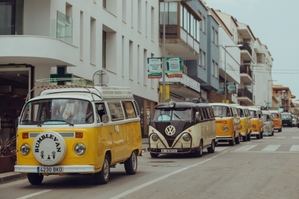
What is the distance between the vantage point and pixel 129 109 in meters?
17.7

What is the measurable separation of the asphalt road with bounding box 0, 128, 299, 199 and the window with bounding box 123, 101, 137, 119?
163cm

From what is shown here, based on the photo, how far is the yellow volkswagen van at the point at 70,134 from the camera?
14195 millimetres

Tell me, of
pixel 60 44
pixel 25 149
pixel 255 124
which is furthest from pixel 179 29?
pixel 25 149

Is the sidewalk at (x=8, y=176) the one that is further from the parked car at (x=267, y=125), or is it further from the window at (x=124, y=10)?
the parked car at (x=267, y=125)

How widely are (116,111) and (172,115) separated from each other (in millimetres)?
8493

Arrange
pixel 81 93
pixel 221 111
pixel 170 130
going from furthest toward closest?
pixel 221 111 → pixel 170 130 → pixel 81 93

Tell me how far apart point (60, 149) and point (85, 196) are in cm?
163

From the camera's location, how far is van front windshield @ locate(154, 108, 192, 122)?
2458 cm

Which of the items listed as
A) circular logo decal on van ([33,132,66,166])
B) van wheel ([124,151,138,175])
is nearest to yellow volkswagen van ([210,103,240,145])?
van wheel ([124,151,138,175])

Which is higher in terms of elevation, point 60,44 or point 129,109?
point 60,44

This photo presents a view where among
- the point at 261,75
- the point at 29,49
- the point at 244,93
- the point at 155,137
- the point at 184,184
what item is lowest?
the point at 184,184

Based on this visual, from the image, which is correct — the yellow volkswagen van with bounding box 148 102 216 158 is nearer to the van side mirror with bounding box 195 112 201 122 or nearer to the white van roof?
the van side mirror with bounding box 195 112 201 122

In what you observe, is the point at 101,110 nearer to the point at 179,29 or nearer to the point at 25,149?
the point at 25,149

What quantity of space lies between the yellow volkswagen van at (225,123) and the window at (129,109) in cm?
1649
